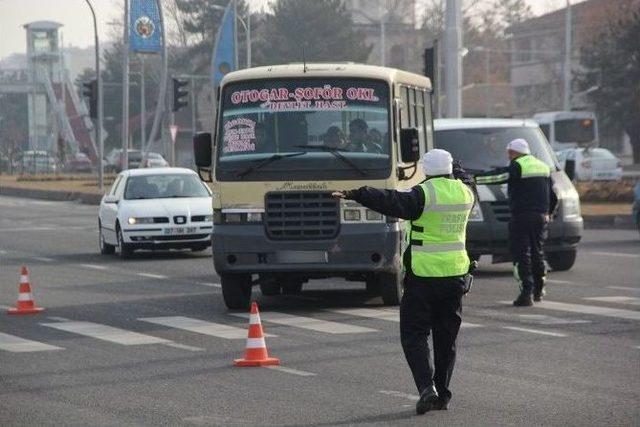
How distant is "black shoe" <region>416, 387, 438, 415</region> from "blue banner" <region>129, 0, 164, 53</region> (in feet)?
127

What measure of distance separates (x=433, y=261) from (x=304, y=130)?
7.18m

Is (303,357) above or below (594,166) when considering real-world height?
below

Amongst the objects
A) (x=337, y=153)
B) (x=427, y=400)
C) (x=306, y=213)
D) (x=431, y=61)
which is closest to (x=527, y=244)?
(x=337, y=153)

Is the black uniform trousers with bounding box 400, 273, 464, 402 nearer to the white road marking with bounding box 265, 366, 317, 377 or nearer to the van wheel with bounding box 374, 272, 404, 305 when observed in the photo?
the white road marking with bounding box 265, 366, 317, 377

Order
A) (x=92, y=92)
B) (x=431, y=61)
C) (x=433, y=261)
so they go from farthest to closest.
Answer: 1. (x=92, y=92)
2. (x=431, y=61)
3. (x=433, y=261)

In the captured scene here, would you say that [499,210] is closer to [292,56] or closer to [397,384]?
[397,384]

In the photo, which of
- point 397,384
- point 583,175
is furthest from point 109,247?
point 583,175

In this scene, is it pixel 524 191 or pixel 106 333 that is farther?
pixel 524 191

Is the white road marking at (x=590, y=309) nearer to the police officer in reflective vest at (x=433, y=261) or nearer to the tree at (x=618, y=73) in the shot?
the police officer in reflective vest at (x=433, y=261)

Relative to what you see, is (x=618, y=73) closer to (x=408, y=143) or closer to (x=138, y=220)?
(x=138, y=220)

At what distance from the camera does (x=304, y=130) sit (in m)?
17.5

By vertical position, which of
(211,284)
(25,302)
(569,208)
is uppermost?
(569,208)

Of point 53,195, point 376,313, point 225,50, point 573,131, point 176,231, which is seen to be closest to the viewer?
point 376,313

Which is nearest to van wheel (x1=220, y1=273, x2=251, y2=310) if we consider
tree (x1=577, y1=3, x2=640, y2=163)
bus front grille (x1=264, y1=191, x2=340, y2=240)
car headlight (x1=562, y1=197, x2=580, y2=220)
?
bus front grille (x1=264, y1=191, x2=340, y2=240)
